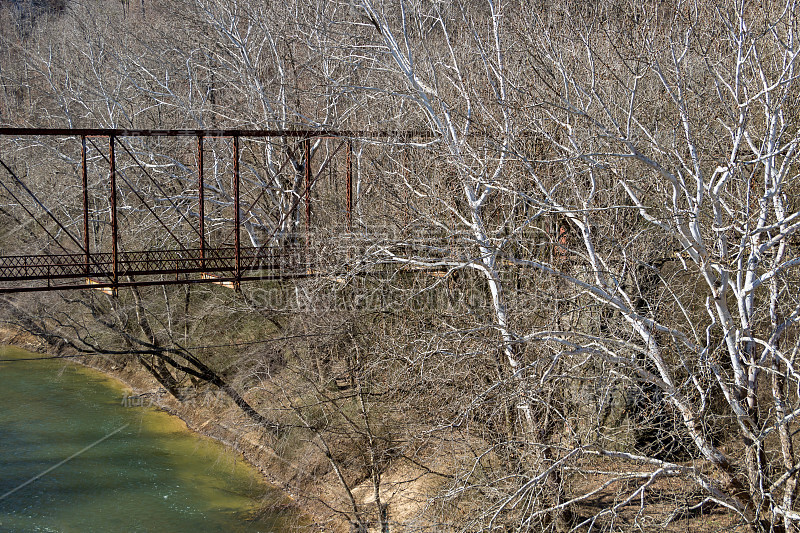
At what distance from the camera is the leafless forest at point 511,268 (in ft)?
26.5

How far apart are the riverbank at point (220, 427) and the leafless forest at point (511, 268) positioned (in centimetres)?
36

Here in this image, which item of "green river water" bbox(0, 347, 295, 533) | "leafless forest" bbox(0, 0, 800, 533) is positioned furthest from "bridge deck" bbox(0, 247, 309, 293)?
"green river water" bbox(0, 347, 295, 533)

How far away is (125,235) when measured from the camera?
2603cm

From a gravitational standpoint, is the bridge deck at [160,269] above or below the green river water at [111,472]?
above

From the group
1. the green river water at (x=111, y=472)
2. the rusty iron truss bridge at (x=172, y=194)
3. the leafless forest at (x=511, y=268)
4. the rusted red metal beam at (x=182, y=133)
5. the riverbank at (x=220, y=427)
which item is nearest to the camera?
the leafless forest at (x=511, y=268)

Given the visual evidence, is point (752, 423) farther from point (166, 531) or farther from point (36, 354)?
point (36, 354)

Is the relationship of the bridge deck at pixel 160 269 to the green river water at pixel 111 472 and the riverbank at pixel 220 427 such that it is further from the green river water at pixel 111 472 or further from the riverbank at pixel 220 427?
the green river water at pixel 111 472

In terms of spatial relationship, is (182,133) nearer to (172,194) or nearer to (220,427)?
(220,427)

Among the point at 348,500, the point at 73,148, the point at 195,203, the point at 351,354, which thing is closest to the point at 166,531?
the point at 348,500

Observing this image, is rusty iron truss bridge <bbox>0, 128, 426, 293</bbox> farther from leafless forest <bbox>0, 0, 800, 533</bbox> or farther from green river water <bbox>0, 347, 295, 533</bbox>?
green river water <bbox>0, 347, 295, 533</bbox>

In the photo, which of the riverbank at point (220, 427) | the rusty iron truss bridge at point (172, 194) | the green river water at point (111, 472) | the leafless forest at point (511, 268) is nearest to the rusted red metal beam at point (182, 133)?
the leafless forest at point (511, 268)

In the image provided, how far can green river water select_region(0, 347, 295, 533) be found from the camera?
17.6 metres

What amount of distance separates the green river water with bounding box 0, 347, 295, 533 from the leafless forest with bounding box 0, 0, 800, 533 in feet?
4.49

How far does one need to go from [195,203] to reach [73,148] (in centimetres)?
757
